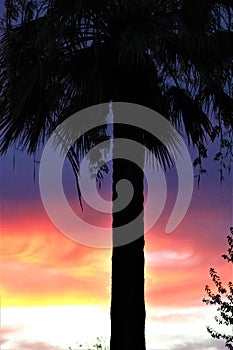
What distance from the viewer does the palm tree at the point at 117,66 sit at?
497 inches

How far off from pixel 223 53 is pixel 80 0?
2.84 metres

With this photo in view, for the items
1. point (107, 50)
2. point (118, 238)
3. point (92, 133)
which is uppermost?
point (107, 50)

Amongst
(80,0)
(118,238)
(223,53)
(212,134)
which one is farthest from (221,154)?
(80,0)

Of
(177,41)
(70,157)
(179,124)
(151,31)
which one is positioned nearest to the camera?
(151,31)

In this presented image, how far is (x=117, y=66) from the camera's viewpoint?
13570 millimetres

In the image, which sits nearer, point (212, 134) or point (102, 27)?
point (102, 27)

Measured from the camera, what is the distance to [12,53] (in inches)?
538

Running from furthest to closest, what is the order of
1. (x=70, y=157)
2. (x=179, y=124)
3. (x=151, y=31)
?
(x=179, y=124) → (x=70, y=157) → (x=151, y=31)

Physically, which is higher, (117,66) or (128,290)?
(117,66)

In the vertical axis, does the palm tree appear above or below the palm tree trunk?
above

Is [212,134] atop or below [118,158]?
atop

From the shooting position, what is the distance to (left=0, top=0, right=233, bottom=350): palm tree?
12.6 m

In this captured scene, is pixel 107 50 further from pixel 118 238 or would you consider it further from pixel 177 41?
pixel 118 238

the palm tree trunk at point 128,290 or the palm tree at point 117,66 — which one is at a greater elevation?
the palm tree at point 117,66
